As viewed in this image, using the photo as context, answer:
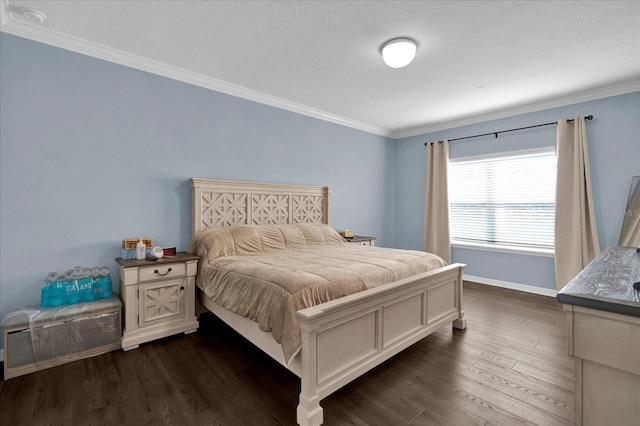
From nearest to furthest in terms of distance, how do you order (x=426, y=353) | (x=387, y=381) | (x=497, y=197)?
(x=387, y=381) → (x=426, y=353) → (x=497, y=197)

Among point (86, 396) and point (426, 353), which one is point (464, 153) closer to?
point (426, 353)

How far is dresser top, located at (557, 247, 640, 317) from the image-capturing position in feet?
3.05

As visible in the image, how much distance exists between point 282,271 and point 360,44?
2061 mm

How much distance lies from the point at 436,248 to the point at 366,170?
72.0 inches

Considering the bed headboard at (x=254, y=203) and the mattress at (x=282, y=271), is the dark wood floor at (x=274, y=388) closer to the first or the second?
the mattress at (x=282, y=271)

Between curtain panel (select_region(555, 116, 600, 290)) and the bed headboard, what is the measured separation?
3108mm

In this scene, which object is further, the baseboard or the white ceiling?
the baseboard

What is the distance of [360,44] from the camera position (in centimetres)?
262

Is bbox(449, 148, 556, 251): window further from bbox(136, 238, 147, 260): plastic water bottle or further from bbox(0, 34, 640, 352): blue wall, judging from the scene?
bbox(136, 238, 147, 260): plastic water bottle

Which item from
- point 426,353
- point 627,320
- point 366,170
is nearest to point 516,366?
point 426,353

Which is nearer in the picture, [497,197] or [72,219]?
[72,219]

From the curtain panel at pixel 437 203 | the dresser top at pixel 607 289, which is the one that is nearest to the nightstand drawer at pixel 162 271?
the dresser top at pixel 607 289

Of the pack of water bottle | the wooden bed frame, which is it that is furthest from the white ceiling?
the pack of water bottle

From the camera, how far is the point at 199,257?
2.98 meters
